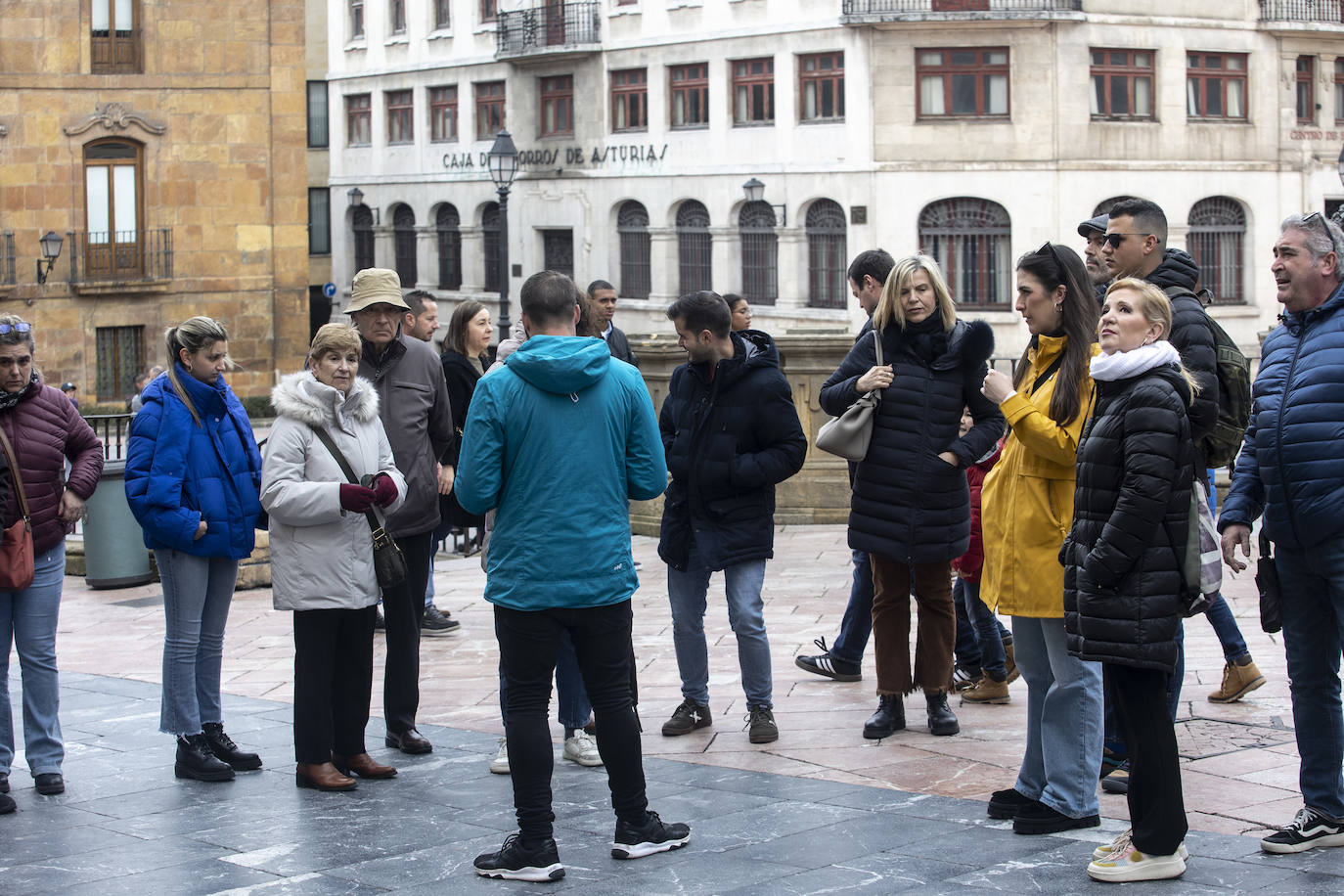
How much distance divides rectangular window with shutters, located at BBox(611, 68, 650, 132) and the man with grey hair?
3667 centimetres

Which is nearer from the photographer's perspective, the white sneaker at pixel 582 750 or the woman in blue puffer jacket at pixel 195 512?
the woman in blue puffer jacket at pixel 195 512

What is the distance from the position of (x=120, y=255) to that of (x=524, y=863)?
26.6m

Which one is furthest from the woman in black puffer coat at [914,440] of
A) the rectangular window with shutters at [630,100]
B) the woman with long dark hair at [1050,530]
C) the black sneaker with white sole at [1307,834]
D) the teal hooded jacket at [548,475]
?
the rectangular window with shutters at [630,100]

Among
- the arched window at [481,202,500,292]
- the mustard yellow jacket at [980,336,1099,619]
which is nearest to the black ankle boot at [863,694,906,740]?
the mustard yellow jacket at [980,336,1099,619]

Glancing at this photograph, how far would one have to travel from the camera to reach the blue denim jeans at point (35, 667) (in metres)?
6.98

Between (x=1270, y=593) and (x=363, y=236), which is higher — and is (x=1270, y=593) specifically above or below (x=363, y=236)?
below

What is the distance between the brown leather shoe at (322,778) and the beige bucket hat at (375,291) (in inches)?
75.7

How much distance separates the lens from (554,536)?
5793mm

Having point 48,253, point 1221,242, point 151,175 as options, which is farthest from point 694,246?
point 48,253

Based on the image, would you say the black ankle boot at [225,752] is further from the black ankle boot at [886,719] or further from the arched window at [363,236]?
the arched window at [363,236]

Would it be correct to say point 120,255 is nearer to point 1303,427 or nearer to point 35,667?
point 35,667

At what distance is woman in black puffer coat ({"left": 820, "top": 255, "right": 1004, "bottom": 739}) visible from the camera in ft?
23.6

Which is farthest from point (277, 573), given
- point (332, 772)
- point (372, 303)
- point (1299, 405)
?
point (1299, 405)

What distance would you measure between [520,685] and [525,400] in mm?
923
